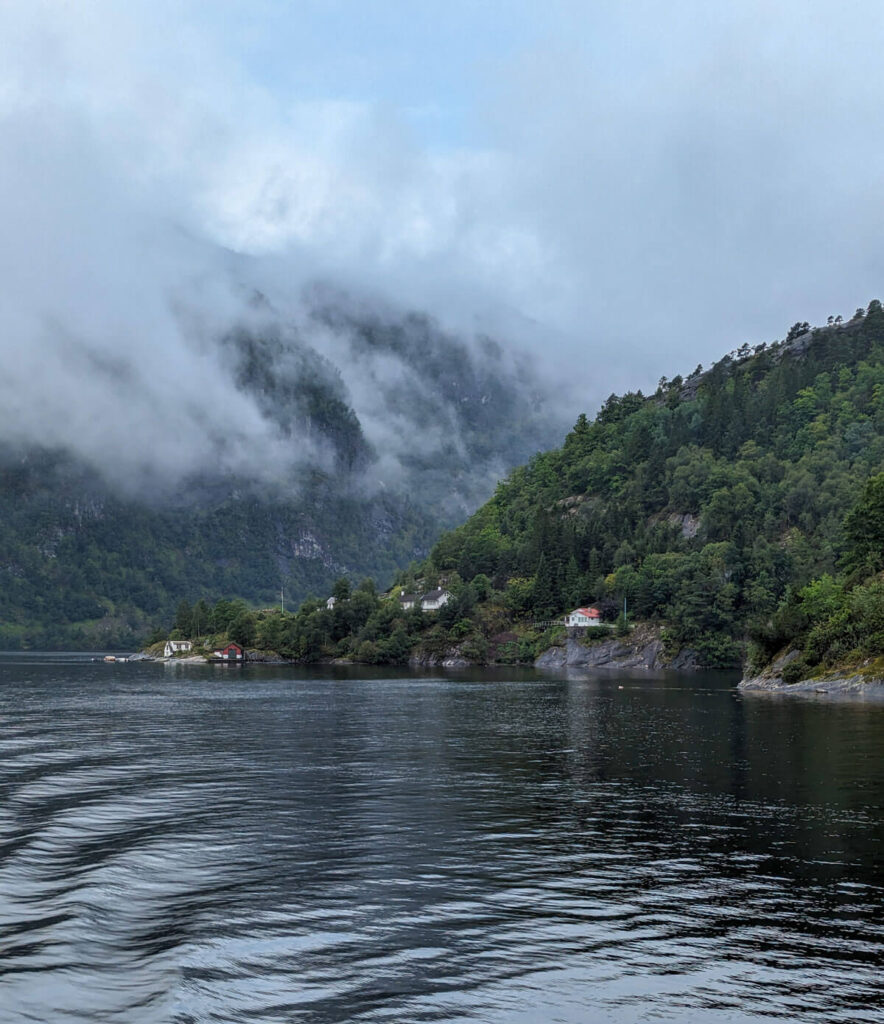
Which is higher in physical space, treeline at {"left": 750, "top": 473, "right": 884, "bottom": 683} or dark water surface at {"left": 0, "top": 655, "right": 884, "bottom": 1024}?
treeline at {"left": 750, "top": 473, "right": 884, "bottom": 683}

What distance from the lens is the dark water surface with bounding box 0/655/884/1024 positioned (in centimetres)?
2309

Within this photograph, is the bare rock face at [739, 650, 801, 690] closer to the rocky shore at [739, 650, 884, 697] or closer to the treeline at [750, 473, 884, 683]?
the rocky shore at [739, 650, 884, 697]

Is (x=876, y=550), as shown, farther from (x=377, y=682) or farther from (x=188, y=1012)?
(x=188, y=1012)

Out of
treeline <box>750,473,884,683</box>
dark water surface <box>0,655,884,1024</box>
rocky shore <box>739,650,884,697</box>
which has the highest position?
treeline <box>750,473,884,683</box>

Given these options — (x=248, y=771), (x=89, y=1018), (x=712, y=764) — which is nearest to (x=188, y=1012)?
(x=89, y=1018)

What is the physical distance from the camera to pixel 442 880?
3325 cm

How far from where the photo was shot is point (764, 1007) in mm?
22266

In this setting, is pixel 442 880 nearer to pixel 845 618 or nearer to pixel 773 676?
pixel 845 618

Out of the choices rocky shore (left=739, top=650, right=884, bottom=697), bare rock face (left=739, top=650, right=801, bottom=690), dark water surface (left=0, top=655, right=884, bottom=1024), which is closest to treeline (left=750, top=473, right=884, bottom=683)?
bare rock face (left=739, top=650, right=801, bottom=690)

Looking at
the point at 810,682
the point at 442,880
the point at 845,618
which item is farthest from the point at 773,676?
the point at 442,880

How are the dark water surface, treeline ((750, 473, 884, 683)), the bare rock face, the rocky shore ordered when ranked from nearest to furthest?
the dark water surface < the rocky shore < treeline ((750, 473, 884, 683)) < the bare rock face

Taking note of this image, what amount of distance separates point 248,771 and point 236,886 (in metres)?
27.4

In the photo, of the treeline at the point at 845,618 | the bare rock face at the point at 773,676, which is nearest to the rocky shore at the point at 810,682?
the bare rock face at the point at 773,676

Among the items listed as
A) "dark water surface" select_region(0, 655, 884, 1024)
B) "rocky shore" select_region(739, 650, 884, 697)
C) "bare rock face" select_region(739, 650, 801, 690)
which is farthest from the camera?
"bare rock face" select_region(739, 650, 801, 690)
